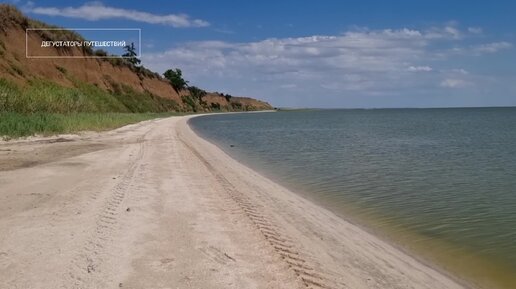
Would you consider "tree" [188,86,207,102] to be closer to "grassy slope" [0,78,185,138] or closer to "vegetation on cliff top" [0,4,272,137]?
"vegetation on cliff top" [0,4,272,137]

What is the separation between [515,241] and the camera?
7625 mm

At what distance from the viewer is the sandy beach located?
502 centimetres

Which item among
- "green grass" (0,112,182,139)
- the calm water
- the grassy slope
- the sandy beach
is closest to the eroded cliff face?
the grassy slope

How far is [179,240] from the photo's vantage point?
250 inches

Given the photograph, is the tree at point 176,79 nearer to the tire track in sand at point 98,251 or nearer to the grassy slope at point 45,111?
the grassy slope at point 45,111

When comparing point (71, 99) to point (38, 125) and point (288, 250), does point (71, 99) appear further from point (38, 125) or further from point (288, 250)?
point (288, 250)

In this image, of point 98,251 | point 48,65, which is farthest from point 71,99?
point 98,251

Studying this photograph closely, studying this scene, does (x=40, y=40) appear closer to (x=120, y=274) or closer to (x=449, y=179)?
(x=449, y=179)

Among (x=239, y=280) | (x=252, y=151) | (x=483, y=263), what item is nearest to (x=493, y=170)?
(x=483, y=263)

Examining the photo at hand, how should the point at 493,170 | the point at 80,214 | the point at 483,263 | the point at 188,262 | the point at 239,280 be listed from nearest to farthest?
the point at 239,280 → the point at 188,262 → the point at 483,263 → the point at 80,214 → the point at 493,170

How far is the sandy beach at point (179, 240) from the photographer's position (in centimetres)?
502

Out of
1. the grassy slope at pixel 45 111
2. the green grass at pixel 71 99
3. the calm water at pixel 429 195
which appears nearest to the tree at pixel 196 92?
the green grass at pixel 71 99

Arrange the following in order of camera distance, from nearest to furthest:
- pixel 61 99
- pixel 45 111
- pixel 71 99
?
pixel 45 111, pixel 61 99, pixel 71 99

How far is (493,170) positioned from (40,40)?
54.5 metres
